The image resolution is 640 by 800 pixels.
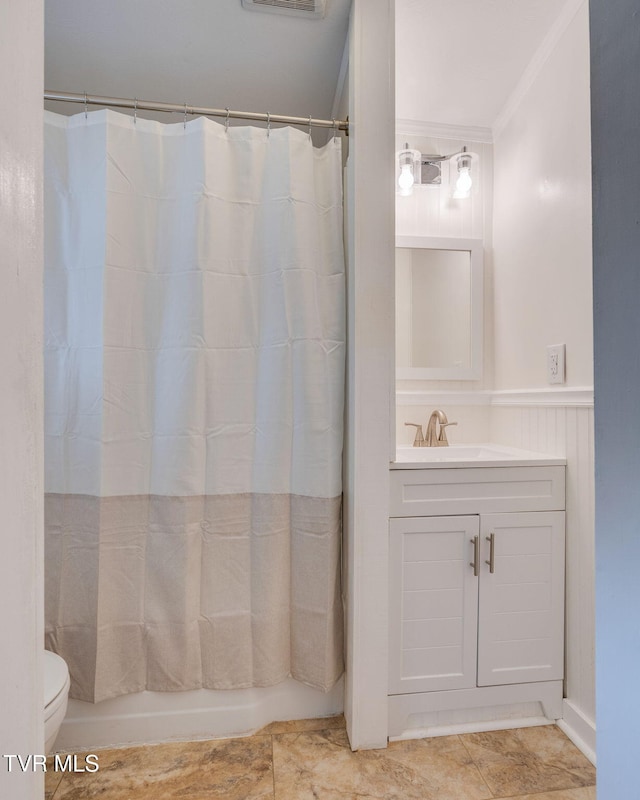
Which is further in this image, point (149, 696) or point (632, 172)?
point (149, 696)

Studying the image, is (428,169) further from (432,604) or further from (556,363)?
(432,604)

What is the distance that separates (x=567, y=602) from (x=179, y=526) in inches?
51.6

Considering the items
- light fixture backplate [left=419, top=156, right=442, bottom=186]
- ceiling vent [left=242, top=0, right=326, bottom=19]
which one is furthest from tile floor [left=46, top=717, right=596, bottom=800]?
ceiling vent [left=242, top=0, right=326, bottom=19]

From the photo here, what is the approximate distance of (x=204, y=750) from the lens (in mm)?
1444

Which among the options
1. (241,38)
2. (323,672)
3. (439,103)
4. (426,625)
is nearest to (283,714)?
(323,672)

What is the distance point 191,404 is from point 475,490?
0.97m

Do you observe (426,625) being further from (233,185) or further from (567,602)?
(233,185)

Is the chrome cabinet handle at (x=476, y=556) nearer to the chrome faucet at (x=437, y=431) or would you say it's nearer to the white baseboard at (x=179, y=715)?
the chrome faucet at (x=437, y=431)

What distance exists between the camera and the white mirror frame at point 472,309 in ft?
6.82

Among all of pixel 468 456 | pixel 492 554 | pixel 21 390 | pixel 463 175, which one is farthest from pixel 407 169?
pixel 21 390

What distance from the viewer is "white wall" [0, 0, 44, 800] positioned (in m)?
0.52

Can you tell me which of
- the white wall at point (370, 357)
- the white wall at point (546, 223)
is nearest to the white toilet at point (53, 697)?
the white wall at point (370, 357)

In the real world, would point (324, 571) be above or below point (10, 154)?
below

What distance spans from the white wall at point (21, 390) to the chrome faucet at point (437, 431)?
5.31 feet
